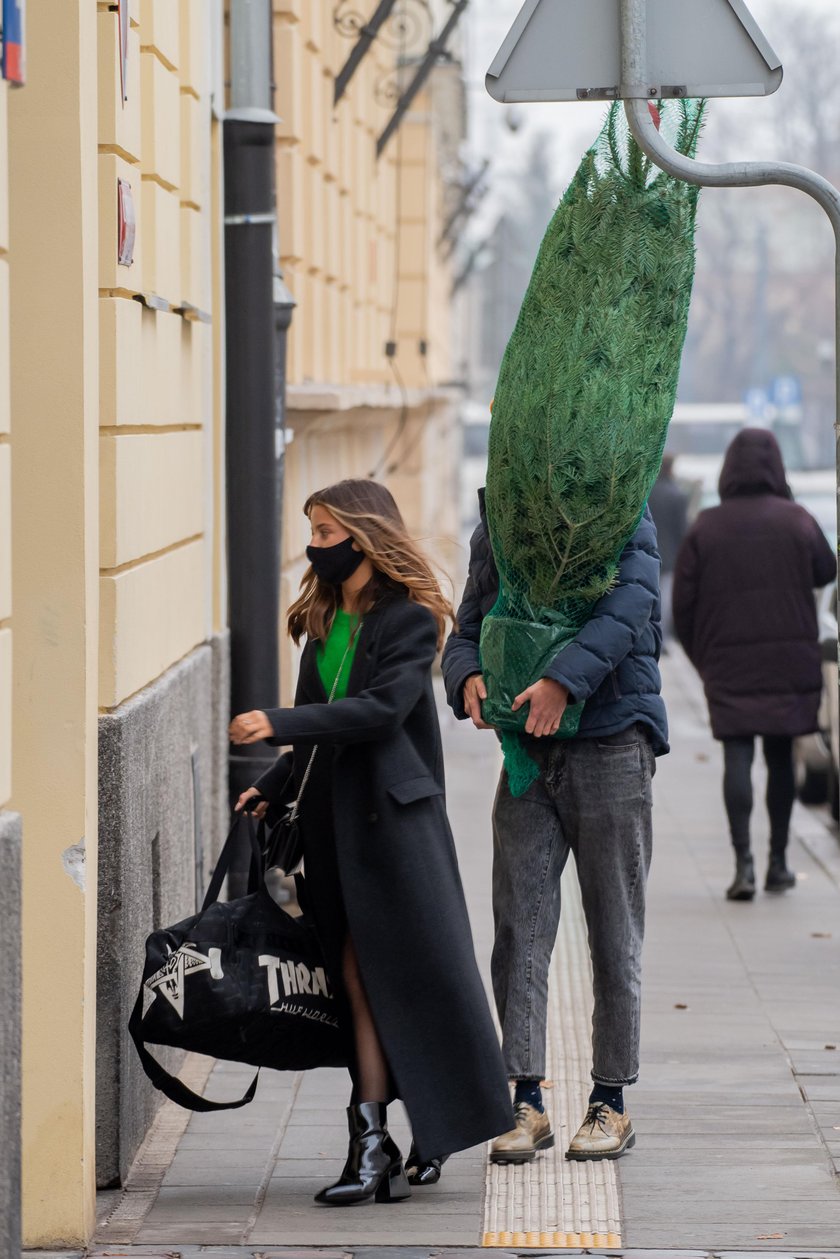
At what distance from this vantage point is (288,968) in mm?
4758

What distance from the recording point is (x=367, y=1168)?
4789 mm

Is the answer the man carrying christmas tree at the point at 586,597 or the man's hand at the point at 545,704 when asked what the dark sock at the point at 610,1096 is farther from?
the man's hand at the point at 545,704

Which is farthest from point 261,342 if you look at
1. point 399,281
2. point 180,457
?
point 399,281

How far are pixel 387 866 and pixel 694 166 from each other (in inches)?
64.0

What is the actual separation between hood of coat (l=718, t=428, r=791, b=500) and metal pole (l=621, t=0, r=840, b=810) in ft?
14.3

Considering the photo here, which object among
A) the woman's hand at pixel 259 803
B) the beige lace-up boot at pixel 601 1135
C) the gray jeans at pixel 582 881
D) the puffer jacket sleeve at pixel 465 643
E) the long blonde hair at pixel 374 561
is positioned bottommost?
the beige lace-up boot at pixel 601 1135

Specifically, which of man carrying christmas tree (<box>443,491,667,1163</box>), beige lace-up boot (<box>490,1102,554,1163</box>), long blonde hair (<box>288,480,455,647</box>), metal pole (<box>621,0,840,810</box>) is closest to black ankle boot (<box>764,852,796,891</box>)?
man carrying christmas tree (<box>443,491,667,1163</box>)

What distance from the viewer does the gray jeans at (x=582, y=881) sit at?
5.00 metres

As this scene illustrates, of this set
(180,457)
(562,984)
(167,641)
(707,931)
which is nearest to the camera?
(167,641)

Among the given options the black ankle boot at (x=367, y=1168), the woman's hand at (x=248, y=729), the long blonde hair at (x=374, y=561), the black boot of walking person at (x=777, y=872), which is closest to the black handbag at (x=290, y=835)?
the long blonde hair at (x=374, y=561)

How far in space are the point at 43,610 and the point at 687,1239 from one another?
6.14 ft

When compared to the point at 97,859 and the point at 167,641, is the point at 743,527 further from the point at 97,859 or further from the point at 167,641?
the point at 97,859

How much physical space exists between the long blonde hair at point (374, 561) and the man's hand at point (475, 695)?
0.22 meters

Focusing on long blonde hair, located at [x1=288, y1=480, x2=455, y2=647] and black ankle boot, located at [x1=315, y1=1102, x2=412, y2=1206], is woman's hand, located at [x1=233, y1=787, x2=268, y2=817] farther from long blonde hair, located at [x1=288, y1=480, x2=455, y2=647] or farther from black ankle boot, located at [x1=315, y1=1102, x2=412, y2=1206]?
black ankle boot, located at [x1=315, y1=1102, x2=412, y2=1206]
